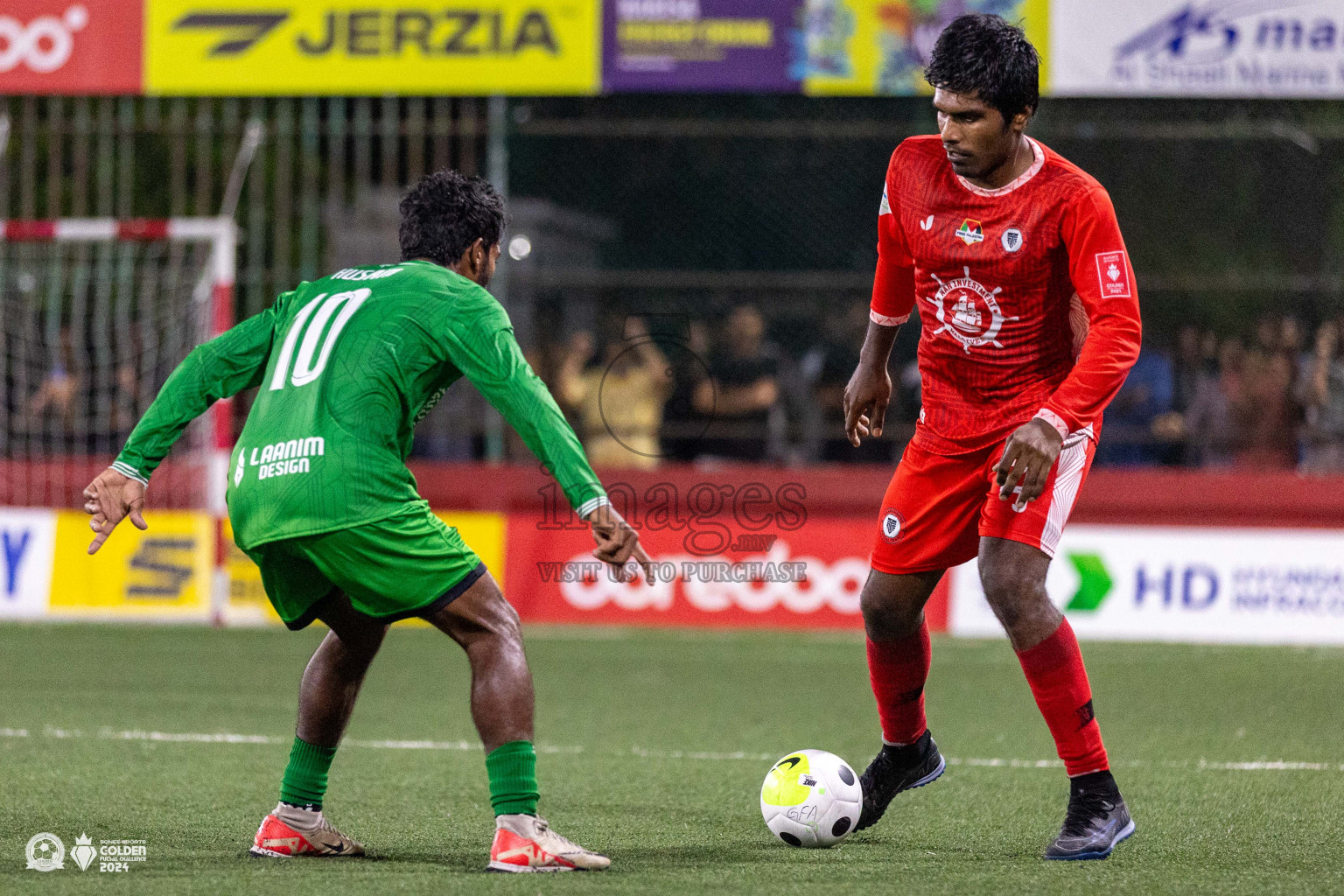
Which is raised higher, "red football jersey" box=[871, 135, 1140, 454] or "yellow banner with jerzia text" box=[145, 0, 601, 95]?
"yellow banner with jerzia text" box=[145, 0, 601, 95]

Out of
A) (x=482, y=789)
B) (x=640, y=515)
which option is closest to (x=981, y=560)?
(x=482, y=789)

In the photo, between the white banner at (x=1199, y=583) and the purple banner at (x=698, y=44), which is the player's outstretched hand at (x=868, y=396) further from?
the purple banner at (x=698, y=44)

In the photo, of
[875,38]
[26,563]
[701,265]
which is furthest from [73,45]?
[875,38]

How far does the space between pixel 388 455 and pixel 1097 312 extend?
1877 mm

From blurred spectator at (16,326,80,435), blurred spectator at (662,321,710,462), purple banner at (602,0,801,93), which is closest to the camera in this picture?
purple banner at (602,0,801,93)

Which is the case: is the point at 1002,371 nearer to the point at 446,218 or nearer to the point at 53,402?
the point at 446,218

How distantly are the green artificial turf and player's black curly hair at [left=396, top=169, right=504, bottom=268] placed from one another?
1.57 metres

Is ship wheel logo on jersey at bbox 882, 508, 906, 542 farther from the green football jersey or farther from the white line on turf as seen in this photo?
the white line on turf

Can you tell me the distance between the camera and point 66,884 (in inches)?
165

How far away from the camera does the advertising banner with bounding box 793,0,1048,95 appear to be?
11984 millimetres

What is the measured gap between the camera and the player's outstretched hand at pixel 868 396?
18.3 ft

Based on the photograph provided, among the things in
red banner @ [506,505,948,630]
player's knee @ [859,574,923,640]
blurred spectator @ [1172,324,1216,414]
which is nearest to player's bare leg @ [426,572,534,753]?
player's knee @ [859,574,923,640]

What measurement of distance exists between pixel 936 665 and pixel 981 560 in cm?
556

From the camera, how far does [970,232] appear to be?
4.91m
